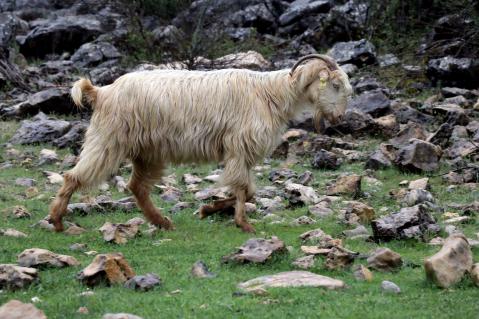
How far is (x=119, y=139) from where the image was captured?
28.2 feet

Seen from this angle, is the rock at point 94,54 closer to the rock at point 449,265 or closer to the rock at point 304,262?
the rock at point 304,262

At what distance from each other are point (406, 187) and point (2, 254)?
16.6 ft

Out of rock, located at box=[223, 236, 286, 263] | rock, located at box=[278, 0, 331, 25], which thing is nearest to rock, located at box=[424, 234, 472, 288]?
rock, located at box=[223, 236, 286, 263]

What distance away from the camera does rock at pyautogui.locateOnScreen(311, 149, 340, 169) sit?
38.6 feet

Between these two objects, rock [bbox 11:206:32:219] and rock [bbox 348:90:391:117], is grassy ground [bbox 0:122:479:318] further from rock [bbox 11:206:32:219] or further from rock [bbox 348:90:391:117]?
rock [bbox 348:90:391:117]

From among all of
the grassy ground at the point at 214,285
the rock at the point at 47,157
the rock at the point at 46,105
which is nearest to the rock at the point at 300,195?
the grassy ground at the point at 214,285

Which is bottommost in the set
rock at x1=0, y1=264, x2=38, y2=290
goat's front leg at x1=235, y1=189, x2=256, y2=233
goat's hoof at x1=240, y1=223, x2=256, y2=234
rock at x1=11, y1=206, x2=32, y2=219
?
rock at x1=11, y1=206, x2=32, y2=219

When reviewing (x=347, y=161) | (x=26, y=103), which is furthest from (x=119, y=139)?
(x=26, y=103)

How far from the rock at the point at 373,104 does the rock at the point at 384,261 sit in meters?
7.55

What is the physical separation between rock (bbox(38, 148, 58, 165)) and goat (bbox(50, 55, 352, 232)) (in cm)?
354

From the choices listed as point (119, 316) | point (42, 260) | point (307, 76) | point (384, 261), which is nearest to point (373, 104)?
point (307, 76)

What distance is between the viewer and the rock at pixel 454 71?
15.8 m

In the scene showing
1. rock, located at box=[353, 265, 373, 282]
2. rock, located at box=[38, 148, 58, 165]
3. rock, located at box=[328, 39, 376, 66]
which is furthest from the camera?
rock, located at box=[328, 39, 376, 66]

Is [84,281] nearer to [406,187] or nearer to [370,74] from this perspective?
[406,187]
